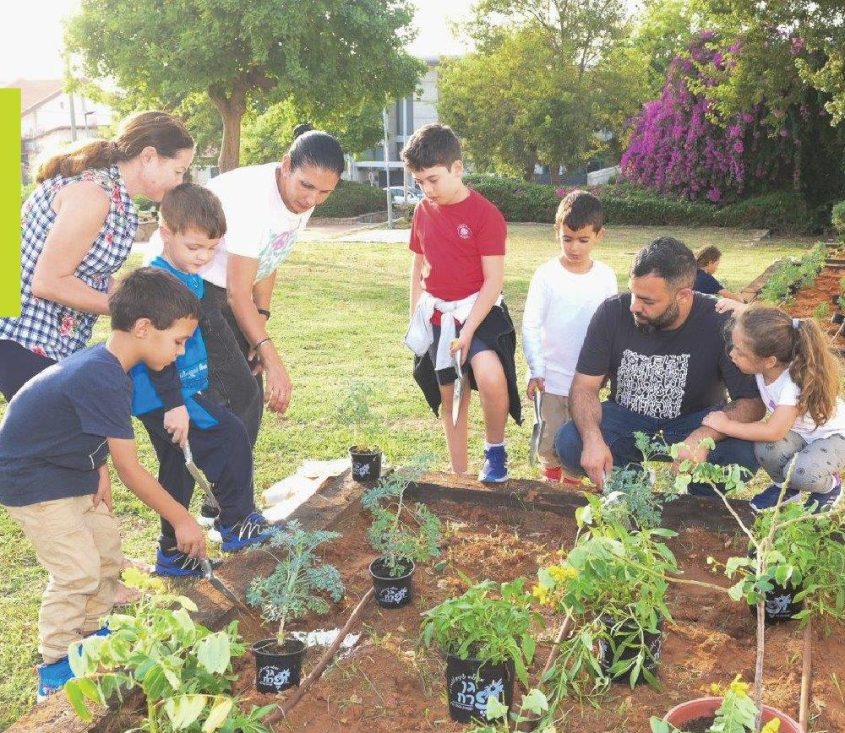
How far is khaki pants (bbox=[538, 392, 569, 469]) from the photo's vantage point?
4.22m

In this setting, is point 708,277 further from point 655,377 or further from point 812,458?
point 812,458

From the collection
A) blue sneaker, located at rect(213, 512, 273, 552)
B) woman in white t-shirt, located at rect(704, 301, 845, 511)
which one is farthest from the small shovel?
woman in white t-shirt, located at rect(704, 301, 845, 511)

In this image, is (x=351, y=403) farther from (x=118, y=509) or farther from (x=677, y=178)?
(x=677, y=178)

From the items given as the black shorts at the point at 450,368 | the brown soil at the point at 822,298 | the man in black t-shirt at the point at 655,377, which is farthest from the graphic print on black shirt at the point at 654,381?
the brown soil at the point at 822,298

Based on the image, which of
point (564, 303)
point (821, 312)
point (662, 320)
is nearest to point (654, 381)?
point (662, 320)

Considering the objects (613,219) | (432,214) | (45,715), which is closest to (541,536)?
(432,214)

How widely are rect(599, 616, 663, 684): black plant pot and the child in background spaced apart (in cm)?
375

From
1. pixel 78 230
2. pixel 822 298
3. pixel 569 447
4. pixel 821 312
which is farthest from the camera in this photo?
pixel 822 298

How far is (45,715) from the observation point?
2.06m

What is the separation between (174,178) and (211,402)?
86 centimetres

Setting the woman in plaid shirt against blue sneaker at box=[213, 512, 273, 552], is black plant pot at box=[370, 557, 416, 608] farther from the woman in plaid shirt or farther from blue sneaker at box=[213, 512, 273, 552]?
the woman in plaid shirt

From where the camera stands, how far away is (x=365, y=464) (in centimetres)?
373

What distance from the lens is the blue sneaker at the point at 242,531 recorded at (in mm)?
3383

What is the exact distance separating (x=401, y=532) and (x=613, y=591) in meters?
0.97
